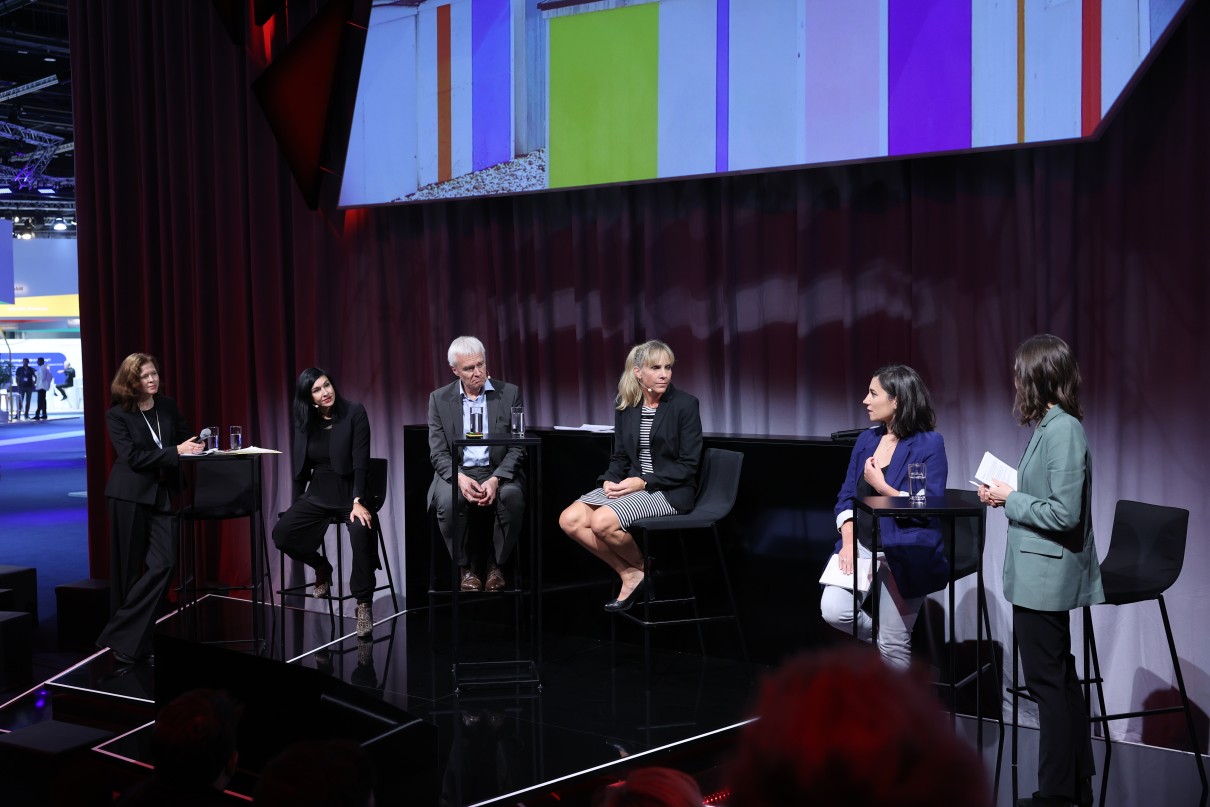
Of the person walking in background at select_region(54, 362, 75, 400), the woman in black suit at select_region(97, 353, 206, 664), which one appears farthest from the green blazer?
the person walking in background at select_region(54, 362, 75, 400)

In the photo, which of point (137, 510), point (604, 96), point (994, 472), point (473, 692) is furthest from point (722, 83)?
point (137, 510)

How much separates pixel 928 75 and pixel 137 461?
392 cm

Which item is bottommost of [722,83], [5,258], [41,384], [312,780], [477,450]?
[312,780]

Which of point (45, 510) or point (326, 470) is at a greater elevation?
point (326, 470)

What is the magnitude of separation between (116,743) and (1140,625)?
390 cm

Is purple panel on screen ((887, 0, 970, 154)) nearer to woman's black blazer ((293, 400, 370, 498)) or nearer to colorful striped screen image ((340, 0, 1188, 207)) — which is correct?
colorful striped screen image ((340, 0, 1188, 207))

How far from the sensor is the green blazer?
311 centimetres

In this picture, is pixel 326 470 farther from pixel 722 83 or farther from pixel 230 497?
pixel 722 83

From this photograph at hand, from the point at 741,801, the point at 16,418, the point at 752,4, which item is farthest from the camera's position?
the point at 16,418

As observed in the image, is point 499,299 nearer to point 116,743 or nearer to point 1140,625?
point 116,743

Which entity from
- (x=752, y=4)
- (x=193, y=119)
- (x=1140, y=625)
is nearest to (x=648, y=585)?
(x=1140, y=625)

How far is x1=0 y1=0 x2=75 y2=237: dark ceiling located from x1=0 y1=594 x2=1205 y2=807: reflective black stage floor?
660 centimetres

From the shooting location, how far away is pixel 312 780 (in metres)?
1.58

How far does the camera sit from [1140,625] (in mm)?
4164
